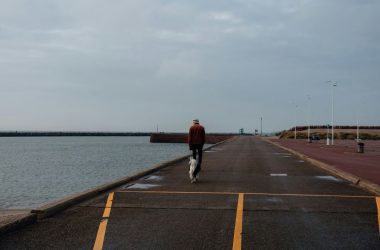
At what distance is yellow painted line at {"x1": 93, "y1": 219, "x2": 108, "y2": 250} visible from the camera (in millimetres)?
7006

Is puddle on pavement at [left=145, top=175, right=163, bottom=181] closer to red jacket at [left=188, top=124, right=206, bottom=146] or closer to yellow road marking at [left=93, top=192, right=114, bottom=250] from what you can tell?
red jacket at [left=188, top=124, right=206, bottom=146]

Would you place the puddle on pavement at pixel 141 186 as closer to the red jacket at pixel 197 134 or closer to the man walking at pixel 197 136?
the man walking at pixel 197 136

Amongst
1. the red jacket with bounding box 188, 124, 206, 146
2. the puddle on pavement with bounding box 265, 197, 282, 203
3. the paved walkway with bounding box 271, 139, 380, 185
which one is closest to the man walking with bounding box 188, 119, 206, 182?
the red jacket with bounding box 188, 124, 206, 146

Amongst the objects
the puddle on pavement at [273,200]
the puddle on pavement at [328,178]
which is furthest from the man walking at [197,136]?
the puddle on pavement at [328,178]

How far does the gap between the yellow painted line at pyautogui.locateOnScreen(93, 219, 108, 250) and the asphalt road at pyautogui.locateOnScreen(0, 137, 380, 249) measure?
16 mm

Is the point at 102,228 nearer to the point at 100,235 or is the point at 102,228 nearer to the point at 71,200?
the point at 100,235

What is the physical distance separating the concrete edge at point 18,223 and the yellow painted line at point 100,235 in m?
1.28

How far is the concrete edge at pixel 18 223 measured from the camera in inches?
303

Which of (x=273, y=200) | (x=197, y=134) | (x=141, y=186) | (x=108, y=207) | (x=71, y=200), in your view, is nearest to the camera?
(x=108, y=207)

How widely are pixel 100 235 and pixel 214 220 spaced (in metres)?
2.20

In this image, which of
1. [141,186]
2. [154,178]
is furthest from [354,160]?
[141,186]

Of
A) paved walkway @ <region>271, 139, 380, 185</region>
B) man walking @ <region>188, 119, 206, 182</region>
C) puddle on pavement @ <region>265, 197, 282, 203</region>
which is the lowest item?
puddle on pavement @ <region>265, 197, 282, 203</region>

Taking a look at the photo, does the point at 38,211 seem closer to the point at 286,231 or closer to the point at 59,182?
the point at 286,231

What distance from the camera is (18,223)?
8.15 meters
